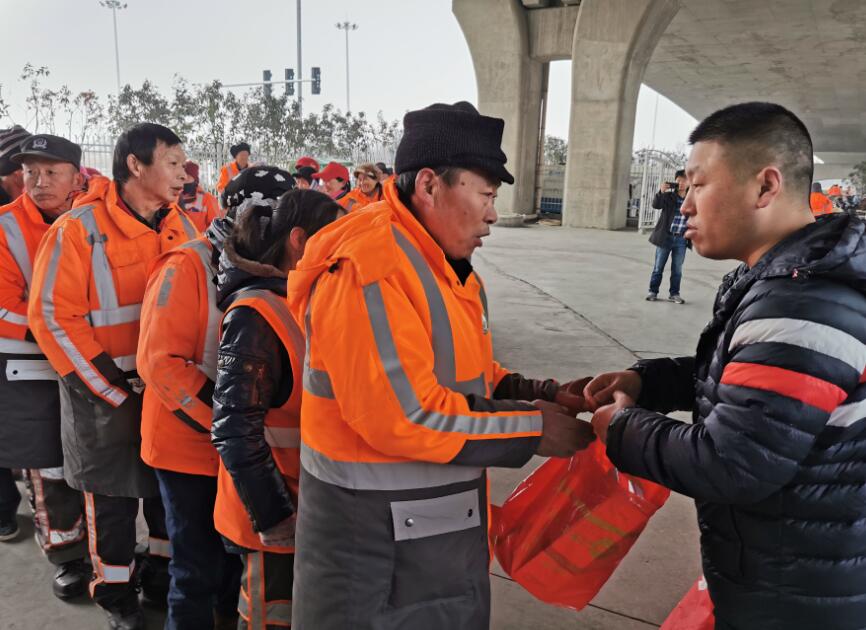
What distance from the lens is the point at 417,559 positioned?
4.58ft

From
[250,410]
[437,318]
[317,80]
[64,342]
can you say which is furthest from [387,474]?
[317,80]

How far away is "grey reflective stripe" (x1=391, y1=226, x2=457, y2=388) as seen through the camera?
1.35 m

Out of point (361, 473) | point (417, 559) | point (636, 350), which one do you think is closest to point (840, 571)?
point (417, 559)

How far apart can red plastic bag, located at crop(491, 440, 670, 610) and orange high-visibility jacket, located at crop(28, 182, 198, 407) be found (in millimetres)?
1582

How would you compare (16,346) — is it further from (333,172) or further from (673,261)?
(673,261)

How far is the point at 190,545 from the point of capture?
7.02 feet

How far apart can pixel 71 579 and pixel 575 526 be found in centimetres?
226

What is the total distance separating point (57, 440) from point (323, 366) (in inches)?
82.8

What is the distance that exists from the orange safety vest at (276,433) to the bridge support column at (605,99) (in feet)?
57.2

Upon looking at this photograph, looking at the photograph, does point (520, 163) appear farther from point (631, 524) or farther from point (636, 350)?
point (631, 524)

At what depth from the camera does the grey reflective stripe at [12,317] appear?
2.76 metres

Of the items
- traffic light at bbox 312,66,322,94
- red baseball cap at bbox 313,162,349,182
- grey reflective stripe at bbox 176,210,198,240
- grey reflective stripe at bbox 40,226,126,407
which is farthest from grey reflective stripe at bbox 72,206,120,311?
traffic light at bbox 312,66,322,94

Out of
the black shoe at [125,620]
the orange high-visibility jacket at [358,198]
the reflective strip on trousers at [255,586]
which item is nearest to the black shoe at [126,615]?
the black shoe at [125,620]

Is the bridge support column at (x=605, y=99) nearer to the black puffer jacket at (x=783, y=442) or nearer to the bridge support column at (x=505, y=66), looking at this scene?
the bridge support column at (x=505, y=66)
